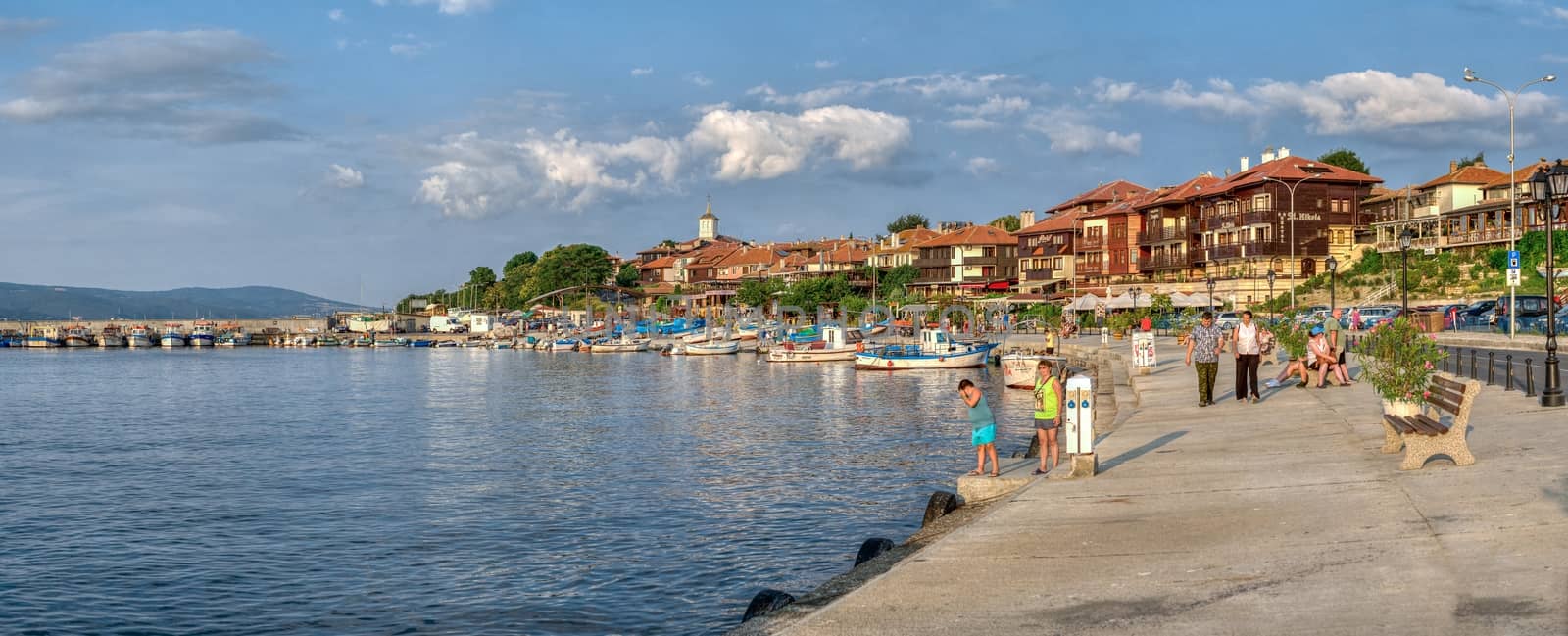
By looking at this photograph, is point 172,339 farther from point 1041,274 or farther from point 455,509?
point 455,509

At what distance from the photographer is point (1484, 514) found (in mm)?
11703

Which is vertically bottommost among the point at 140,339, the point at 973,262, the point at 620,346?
the point at 620,346

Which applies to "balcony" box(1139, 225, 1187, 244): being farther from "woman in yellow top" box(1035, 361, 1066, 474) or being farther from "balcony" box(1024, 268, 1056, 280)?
"woman in yellow top" box(1035, 361, 1066, 474)

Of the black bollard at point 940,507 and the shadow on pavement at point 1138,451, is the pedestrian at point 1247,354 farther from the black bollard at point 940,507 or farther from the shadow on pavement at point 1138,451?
the black bollard at point 940,507

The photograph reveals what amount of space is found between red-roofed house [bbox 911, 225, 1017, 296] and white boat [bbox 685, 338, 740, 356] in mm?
32759

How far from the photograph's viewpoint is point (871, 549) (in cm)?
1552

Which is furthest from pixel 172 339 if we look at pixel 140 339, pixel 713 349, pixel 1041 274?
pixel 1041 274

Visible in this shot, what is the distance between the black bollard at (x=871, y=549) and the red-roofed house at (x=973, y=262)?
120 metres

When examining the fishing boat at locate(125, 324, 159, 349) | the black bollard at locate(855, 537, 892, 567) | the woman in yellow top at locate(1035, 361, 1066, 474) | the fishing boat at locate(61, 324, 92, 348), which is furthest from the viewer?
the fishing boat at locate(61, 324, 92, 348)

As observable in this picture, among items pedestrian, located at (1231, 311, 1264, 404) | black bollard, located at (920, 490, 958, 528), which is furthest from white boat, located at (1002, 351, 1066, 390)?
black bollard, located at (920, 490, 958, 528)

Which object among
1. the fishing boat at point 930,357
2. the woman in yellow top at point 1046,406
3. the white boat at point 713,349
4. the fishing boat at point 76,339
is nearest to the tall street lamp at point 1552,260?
the woman in yellow top at point 1046,406

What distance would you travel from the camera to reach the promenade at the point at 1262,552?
8844 millimetres

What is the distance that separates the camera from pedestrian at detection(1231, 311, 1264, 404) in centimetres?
2377

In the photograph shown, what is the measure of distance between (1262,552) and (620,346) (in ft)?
412
